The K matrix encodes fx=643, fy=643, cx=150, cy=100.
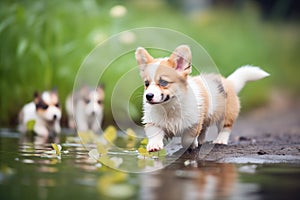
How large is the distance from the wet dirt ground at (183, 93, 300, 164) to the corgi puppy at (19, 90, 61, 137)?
172cm

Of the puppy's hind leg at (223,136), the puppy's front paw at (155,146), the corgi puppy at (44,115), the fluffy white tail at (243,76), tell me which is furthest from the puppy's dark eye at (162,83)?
the corgi puppy at (44,115)

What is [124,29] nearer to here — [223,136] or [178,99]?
[223,136]

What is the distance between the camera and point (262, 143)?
4492 millimetres

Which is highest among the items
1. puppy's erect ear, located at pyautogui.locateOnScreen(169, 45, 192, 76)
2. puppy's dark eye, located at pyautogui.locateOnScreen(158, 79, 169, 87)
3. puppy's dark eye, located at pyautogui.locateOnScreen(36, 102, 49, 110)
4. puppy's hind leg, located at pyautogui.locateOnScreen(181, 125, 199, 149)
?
puppy's erect ear, located at pyautogui.locateOnScreen(169, 45, 192, 76)

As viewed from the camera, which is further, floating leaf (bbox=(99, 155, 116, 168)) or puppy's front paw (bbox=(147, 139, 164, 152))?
puppy's front paw (bbox=(147, 139, 164, 152))

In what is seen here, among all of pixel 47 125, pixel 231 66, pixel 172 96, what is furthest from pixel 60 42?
pixel 172 96

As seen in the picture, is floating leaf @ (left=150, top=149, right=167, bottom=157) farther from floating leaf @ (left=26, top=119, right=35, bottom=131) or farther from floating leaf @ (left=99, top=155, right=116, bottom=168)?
floating leaf @ (left=26, top=119, right=35, bottom=131)

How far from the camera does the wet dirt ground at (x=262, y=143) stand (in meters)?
3.70

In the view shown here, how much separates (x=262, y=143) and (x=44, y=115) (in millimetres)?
2419

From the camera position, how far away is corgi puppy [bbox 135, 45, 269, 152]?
3594mm

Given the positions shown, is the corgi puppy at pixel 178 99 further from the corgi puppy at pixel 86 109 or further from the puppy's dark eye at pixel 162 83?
the corgi puppy at pixel 86 109

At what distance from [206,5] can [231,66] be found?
1544mm

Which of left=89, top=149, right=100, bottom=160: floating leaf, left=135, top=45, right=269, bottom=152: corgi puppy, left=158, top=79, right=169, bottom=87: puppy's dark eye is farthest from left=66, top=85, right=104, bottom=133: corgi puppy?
left=158, top=79, right=169, bottom=87: puppy's dark eye

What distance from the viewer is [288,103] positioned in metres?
8.88
